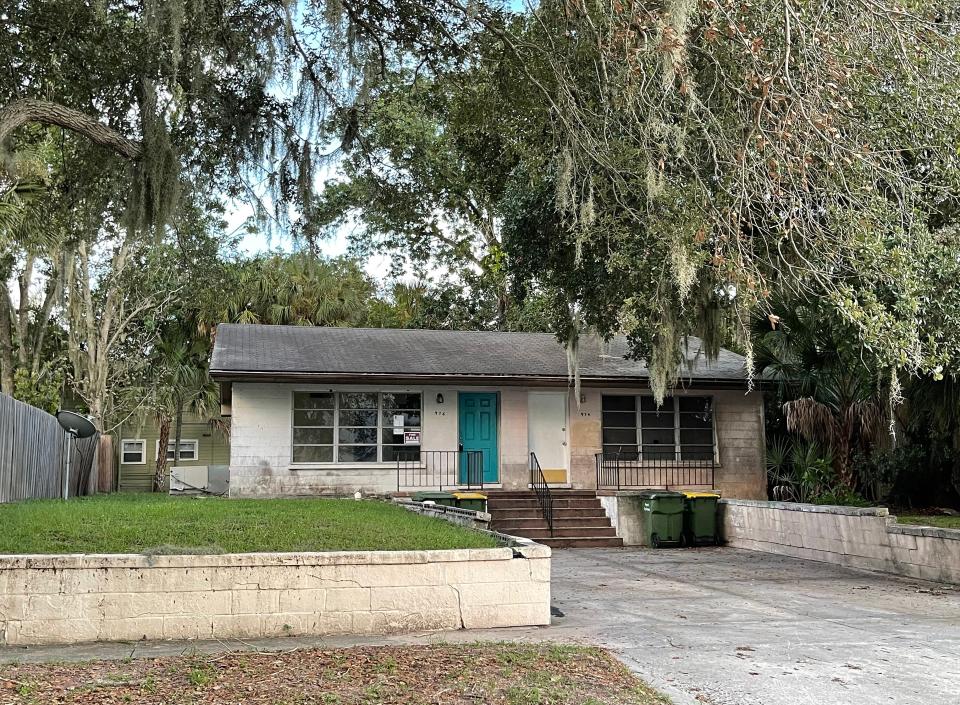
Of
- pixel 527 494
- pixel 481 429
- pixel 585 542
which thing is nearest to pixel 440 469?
pixel 481 429

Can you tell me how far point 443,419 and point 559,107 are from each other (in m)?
10.1

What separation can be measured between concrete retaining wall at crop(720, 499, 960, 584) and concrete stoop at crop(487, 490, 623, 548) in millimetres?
2230

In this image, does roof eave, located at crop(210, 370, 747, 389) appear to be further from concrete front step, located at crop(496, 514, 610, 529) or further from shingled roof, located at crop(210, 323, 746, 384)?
concrete front step, located at crop(496, 514, 610, 529)

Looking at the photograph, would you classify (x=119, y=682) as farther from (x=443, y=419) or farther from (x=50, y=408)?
(x=50, y=408)

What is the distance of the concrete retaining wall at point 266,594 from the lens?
6.34m

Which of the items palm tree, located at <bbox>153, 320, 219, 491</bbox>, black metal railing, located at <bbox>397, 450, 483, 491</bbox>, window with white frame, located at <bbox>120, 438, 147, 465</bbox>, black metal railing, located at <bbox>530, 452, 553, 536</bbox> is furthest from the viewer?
window with white frame, located at <bbox>120, 438, 147, 465</bbox>

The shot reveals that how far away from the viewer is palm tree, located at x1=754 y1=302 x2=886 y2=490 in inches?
621

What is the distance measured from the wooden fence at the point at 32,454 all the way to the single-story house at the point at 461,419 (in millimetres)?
3012

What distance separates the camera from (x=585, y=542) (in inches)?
604

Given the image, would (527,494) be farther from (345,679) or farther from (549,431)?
(345,679)

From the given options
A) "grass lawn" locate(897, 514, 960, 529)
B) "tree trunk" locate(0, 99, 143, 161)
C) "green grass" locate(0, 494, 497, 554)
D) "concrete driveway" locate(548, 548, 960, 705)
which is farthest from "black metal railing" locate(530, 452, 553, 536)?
"tree trunk" locate(0, 99, 143, 161)

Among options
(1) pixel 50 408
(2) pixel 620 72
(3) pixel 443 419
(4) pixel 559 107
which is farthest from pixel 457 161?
(1) pixel 50 408

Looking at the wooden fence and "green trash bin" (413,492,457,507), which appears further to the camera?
"green trash bin" (413,492,457,507)

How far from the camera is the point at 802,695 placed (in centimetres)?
522
